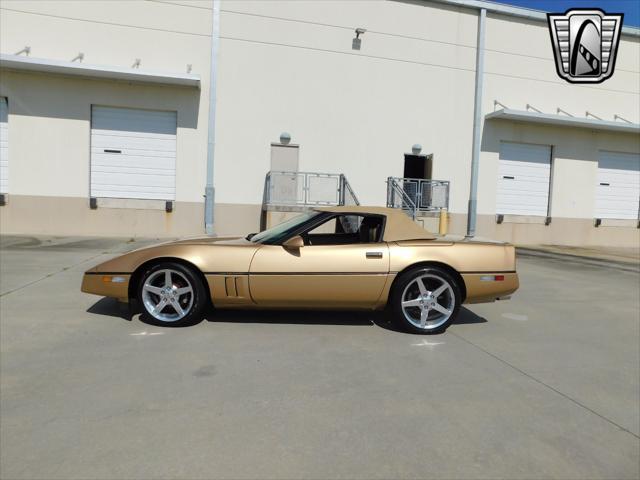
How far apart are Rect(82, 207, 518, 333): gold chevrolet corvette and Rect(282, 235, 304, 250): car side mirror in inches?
0.4

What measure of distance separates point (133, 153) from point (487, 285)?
520 inches

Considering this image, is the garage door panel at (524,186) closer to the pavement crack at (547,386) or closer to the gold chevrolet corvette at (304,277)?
the gold chevrolet corvette at (304,277)

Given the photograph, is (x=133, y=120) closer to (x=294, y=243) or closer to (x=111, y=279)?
(x=111, y=279)

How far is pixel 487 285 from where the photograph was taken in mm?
4855

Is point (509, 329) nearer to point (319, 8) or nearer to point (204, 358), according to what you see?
point (204, 358)

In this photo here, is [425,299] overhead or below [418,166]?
below

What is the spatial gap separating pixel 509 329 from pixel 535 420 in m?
2.27

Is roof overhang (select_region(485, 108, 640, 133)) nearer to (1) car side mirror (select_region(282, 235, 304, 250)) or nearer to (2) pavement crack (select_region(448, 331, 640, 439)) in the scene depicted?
(2) pavement crack (select_region(448, 331, 640, 439))

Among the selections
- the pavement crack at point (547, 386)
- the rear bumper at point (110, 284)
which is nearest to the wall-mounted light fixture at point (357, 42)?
the pavement crack at point (547, 386)

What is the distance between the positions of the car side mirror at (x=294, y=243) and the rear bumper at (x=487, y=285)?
1687mm

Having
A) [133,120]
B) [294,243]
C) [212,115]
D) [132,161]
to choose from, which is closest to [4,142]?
[132,161]

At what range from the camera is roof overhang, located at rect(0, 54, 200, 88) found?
44.2 feet

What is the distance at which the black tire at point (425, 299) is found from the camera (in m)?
4.67

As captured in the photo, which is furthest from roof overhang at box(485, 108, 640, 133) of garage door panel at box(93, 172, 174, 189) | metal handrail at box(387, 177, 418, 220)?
garage door panel at box(93, 172, 174, 189)
